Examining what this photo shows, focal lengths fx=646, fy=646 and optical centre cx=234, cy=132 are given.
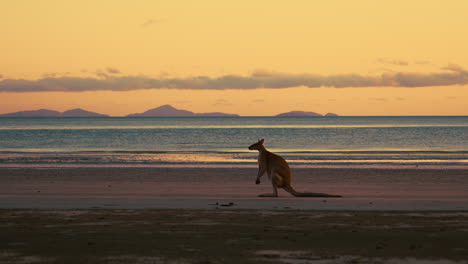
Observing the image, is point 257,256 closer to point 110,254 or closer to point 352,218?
point 110,254

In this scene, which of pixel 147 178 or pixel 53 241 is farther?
pixel 147 178

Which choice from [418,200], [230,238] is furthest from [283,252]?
[418,200]

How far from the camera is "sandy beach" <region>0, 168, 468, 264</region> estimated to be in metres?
9.18

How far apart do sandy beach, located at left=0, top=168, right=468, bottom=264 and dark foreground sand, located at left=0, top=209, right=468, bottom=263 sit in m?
0.02

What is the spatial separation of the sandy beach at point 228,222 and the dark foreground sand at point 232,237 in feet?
0.06

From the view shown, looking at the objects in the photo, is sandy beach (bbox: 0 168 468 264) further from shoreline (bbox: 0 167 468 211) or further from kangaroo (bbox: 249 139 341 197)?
kangaroo (bbox: 249 139 341 197)

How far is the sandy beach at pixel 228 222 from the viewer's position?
918 cm

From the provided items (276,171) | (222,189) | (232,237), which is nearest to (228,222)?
(232,237)

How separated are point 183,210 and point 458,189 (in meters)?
10.1

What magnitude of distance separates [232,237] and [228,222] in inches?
71.4

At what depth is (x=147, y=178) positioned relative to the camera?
25.2m

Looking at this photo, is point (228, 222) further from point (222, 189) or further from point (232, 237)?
point (222, 189)

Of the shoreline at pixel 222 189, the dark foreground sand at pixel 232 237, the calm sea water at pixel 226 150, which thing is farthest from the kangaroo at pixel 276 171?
the calm sea water at pixel 226 150

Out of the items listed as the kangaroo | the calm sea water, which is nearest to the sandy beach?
the kangaroo
